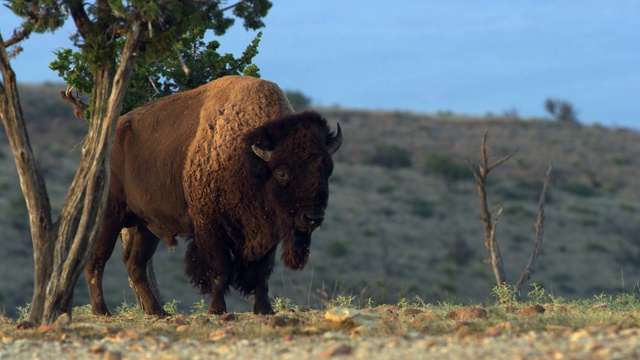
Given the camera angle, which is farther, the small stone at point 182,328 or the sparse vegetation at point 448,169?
the sparse vegetation at point 448,169

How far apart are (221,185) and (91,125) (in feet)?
5.87

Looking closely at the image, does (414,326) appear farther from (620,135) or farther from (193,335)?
(620,135)

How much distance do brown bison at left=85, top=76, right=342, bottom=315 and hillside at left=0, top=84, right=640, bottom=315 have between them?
4327mm

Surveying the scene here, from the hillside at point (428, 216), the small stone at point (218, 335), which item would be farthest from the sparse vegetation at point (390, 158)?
the small stone at point (218, 335)

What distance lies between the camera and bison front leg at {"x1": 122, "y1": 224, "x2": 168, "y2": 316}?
1188 cm

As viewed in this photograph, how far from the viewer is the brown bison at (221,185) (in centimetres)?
998

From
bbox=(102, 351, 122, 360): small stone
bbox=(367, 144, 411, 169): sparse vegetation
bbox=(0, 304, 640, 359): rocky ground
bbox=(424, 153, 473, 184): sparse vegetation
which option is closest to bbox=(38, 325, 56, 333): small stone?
bbox=(0, 304, 640, 359): rocky ground

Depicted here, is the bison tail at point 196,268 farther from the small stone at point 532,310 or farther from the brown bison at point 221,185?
the small stone at point 532,310

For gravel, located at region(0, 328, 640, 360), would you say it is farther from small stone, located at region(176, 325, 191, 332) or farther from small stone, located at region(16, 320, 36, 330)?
small stone, located at region(16, 320, 36, 330)

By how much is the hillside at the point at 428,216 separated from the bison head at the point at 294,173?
15.9ft

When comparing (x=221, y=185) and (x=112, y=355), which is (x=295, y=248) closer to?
(x=221, y=185)

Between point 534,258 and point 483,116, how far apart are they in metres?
56.6

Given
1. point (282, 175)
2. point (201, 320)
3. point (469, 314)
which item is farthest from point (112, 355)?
point (282, 175)

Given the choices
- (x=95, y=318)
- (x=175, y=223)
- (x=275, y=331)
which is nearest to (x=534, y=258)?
(x=175, y=223)
